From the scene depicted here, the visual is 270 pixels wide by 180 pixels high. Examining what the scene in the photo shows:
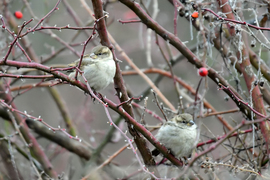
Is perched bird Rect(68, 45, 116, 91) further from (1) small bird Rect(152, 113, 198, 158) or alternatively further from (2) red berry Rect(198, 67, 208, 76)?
(2) red berry Rect(198, 67, 208, 76)

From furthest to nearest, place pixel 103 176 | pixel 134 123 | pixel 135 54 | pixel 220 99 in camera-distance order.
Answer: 1. pixel 135 54
2. pixel 220 99
3. pixel 103 176
4. pixel 134 123

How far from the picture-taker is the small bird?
394cm

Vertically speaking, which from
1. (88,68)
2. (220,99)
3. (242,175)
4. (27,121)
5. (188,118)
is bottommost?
(220,99)

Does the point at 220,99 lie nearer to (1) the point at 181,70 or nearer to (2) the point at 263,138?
(1) the point at 181,70

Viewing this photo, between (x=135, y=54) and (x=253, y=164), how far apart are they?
21.0 feet

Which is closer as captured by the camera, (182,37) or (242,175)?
(242,175)

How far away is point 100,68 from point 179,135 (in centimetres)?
116

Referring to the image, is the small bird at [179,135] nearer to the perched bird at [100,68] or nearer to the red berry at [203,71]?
the perched bird at [100,68]

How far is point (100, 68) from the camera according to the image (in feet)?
12.8

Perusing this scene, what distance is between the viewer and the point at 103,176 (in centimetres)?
455

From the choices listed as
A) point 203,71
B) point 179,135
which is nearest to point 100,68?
point 179,135

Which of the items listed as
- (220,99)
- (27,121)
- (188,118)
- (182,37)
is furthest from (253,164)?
(182,37)

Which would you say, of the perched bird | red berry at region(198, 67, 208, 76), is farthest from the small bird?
red berry at region(198, 67, 208, 76)

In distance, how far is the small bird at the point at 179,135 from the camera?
3.94 m
